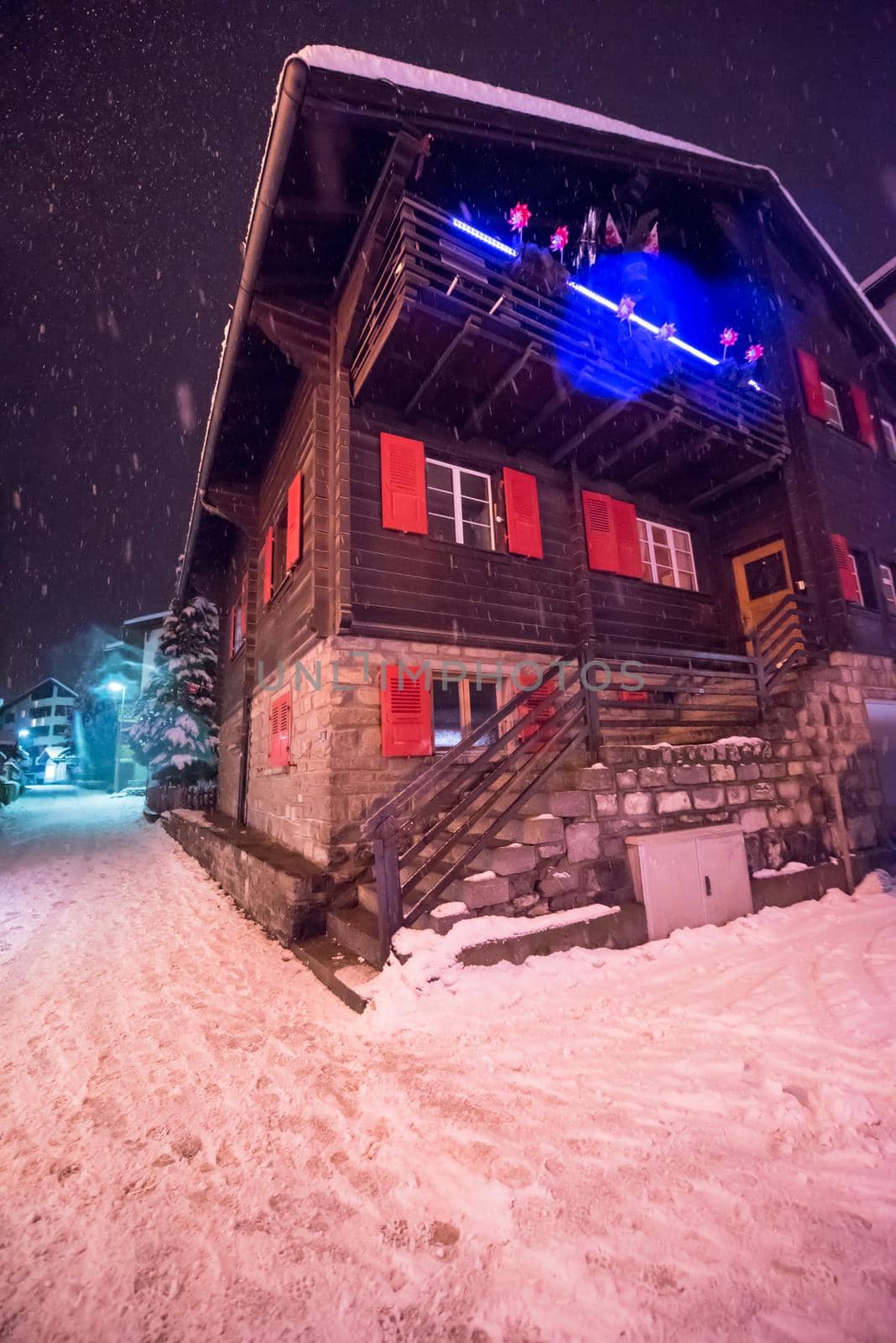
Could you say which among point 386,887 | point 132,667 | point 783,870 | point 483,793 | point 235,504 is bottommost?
point 783,870

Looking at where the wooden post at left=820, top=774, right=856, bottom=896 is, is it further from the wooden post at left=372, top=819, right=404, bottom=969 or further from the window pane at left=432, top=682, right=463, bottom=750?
the wooden post at left=372, top=819, right=404, bottom=969

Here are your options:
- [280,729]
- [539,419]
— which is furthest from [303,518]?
[539,419]

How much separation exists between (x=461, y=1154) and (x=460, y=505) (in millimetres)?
7800

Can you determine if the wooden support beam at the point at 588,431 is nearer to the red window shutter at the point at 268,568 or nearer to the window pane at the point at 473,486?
the window pane at the point at 473,486

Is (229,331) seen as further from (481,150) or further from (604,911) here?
(604,911)

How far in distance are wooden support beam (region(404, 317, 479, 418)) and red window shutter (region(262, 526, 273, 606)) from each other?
3863mm

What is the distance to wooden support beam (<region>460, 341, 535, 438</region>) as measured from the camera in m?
7.10

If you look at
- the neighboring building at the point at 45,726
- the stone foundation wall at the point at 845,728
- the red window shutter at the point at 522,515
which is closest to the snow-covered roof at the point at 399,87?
the red window shutter at the point at 522,515

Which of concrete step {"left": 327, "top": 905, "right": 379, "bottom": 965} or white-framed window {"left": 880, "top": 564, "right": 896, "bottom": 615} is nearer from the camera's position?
concrete step {"left": 327, "top": 905, "right": 379, "bottom": 965}

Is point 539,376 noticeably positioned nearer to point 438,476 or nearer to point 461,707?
point 438,476

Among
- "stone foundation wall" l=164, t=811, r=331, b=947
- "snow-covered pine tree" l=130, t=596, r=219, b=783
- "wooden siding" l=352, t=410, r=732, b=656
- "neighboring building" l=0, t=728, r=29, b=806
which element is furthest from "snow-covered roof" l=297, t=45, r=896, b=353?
"neighboring building" l=0, t=728, r=29, b=806

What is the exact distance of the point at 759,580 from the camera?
1127cm

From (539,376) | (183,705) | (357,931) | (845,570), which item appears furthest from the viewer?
(183,705)

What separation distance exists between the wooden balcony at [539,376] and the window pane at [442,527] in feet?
4.82
